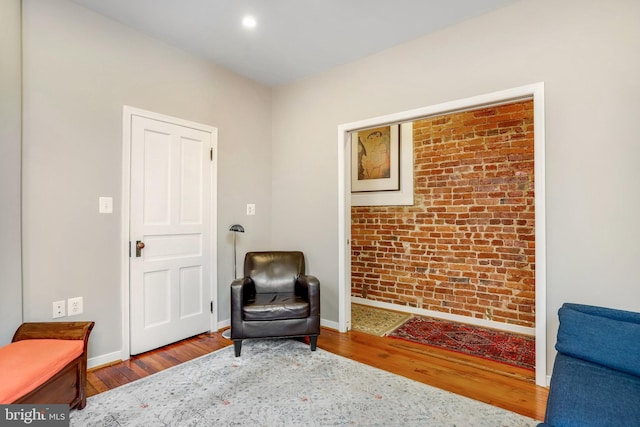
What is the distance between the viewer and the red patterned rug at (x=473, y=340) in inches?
104

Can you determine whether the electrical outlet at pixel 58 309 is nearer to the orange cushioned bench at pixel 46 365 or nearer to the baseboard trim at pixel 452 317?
the orange cushioned bench at pixel 46 365

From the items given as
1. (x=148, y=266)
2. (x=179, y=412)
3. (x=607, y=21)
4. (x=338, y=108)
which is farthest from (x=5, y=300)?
(x=607, y=21)

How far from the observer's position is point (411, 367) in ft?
8.07

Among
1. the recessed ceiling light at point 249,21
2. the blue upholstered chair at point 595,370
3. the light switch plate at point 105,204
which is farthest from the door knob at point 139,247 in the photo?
the blue upholstered chair at point 595,370

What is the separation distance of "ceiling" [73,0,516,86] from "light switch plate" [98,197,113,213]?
1425 mm

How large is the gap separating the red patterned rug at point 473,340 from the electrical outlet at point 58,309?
2.74 meters

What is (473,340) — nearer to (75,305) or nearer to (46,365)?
(46,365)

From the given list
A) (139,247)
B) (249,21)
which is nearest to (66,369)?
(139,247)

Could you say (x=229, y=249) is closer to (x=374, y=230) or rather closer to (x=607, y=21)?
(x=374, y=230)

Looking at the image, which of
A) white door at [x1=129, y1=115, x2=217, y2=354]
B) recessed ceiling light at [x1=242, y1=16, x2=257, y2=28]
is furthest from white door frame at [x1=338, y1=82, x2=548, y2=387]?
white door at [x1=129, y1=115, x2=217, y2=354]

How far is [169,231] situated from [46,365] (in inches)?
55.1

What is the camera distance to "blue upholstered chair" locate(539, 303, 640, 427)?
47.6 inches

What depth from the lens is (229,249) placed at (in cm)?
338

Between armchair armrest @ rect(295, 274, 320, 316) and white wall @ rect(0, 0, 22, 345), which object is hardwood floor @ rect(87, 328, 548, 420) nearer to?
armchair armrest @ rect(295, 274, 320, 316)
